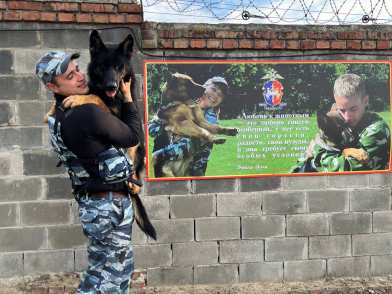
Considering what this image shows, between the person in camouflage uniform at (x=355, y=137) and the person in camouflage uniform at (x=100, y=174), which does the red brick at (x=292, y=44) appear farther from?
the person in camouflage uniform at (x=100, y=174)

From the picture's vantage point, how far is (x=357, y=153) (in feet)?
15.4

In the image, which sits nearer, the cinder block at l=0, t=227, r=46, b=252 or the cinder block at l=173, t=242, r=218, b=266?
the cinder block at l=0, t=227, r=46, b=252

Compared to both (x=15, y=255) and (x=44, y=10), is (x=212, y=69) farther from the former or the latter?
(x=15, y=255)

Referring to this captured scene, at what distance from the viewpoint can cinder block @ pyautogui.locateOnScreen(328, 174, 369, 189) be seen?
4.66 metres

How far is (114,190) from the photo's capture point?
9.46 ft

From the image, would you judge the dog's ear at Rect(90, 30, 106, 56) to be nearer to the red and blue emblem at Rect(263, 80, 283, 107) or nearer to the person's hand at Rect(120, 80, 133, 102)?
the person's hand at Rect(120, 80, 133, 102)

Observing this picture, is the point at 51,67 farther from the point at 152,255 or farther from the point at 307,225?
the point at 307,225

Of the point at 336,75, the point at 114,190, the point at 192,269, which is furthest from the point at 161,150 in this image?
the point at 336,75

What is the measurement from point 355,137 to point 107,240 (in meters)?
2.81

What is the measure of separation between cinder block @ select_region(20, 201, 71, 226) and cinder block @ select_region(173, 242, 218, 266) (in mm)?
1046

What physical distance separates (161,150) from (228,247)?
1125 mm

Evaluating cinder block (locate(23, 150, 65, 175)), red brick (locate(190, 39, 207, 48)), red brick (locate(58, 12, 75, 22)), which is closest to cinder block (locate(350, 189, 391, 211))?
red brick (locate(190, 39, 207, 48))

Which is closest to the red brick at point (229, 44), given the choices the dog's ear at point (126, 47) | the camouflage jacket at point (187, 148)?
the camouflage jacket at point (187, 148)

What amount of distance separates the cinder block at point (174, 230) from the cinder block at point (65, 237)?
67 cm
